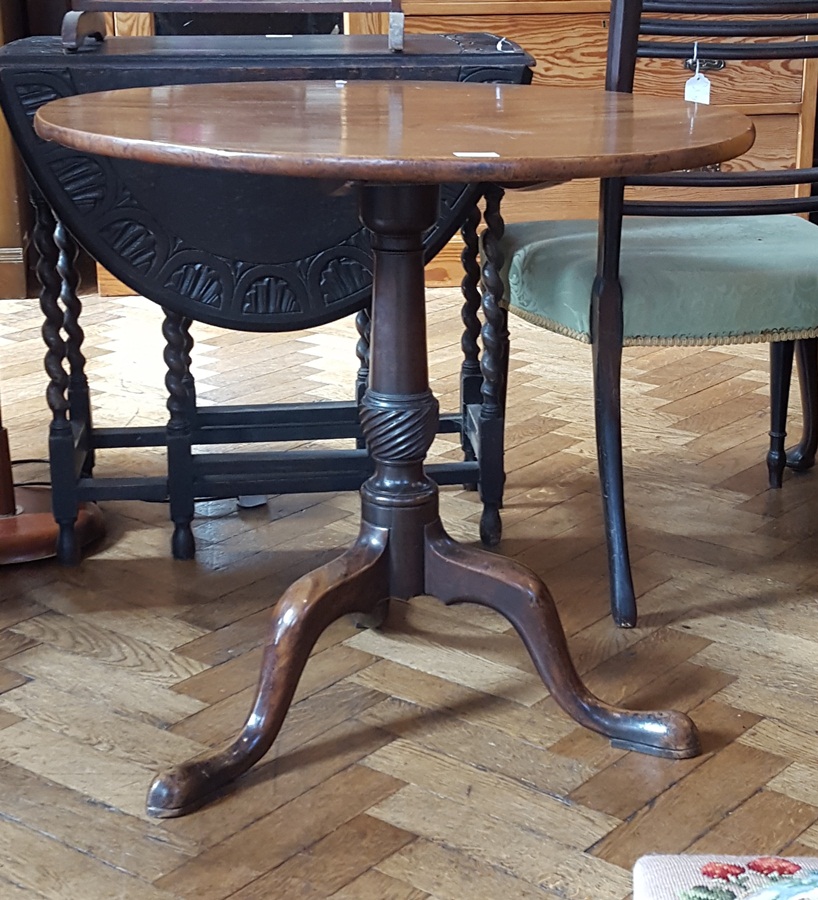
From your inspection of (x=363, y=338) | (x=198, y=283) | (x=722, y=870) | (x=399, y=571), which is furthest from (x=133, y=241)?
(x=722, y=870)

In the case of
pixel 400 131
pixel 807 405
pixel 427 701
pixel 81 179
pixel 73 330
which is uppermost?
pixel 400 131

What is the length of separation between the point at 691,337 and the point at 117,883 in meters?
0.94

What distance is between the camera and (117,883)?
4.01 ft

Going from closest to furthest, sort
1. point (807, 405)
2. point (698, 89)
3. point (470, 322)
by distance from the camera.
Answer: point (698, 89)
point (470, 322)
point (807, 405)

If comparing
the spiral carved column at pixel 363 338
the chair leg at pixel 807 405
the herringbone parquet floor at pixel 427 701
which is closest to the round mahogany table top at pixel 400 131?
the spiral carved column at pixel 363 338

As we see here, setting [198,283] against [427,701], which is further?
[198,283]

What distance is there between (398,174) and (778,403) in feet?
4.22

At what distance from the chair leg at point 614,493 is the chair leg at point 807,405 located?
62 cm

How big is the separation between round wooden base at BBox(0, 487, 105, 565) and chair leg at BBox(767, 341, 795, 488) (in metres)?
1.13

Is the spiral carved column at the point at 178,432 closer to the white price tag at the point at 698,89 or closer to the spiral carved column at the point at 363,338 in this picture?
the spiral carved column at the point at 363,338

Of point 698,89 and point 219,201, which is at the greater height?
point 698,89

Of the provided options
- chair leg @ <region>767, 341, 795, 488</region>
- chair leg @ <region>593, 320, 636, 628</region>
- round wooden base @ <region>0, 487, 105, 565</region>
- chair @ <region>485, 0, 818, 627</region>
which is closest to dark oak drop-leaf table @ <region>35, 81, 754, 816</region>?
chair @ <region>485, 0, 818, 627</region>

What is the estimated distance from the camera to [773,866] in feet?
3.05

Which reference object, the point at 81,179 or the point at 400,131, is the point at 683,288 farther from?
the point at 81,179
